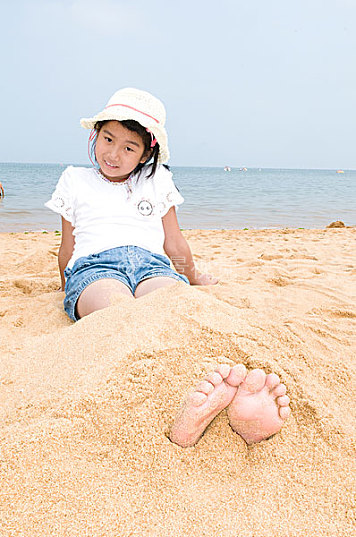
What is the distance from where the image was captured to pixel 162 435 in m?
1.12

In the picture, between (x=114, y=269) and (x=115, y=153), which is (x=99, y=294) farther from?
(x=115, y=153)

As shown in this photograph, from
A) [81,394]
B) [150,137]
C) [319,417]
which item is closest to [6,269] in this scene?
[150,137]

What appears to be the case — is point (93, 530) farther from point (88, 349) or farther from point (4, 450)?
point (88, 349)

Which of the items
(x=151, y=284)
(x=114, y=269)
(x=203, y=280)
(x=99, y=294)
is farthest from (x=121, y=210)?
(x=203, y=280)

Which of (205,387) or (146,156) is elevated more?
(146,156)

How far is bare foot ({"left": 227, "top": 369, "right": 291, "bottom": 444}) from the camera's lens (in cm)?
117

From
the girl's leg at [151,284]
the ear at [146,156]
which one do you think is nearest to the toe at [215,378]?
the girl's leg at [151,284]

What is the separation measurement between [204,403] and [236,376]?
0.42 ft

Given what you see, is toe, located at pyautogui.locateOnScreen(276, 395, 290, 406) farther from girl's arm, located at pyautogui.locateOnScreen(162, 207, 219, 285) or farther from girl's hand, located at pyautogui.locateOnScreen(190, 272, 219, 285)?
girl's hand, located at pyautogui.locateOnScreen(190, 272, 219, 285)

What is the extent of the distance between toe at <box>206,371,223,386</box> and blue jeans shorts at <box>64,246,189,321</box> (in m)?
1.08

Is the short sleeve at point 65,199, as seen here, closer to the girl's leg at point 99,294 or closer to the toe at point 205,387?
the girl's leg at point 99,294

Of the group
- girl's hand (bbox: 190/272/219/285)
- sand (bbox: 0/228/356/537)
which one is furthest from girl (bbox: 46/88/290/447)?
sand (bbox: 0/228/356/537)

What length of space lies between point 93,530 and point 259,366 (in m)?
0.70

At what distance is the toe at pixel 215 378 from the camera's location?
1139 millimetres
